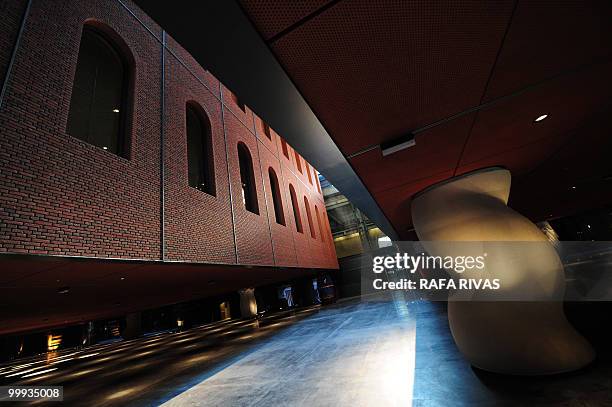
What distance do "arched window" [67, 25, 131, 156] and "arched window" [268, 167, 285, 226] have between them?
8.92m

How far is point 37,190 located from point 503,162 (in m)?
7.88

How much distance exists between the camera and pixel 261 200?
1318 cm

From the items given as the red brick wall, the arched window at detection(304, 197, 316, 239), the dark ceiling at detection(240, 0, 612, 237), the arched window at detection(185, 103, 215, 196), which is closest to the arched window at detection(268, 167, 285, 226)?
the red brick wall

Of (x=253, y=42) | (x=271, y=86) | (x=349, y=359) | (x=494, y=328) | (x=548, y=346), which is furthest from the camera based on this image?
(x=349, y=359)

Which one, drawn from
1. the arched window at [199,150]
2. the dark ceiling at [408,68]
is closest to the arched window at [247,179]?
the arched window at [199,150]

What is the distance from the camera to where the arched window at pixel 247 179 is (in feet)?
41.8

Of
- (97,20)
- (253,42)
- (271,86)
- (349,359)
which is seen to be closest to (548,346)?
(349,359)

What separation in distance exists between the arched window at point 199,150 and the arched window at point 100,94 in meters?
2.45

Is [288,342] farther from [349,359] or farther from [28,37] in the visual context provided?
[28,37]

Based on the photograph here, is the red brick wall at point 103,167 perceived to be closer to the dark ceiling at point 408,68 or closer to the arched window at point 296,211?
the dark ceiling at point 408,68

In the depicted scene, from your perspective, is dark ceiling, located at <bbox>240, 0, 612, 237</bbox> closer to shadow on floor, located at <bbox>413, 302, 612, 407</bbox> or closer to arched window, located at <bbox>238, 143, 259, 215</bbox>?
shadow on floor, located at <bbox>413, 302, 612, 407</bbox>

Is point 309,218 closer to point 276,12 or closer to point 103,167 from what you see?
point 103,167

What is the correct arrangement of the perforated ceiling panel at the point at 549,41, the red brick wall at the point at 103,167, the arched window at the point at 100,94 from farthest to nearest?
the arched window at the point at 100,94, the red brick wall at the point at 103,167, the perforated ceiling panel at the point at 549,41

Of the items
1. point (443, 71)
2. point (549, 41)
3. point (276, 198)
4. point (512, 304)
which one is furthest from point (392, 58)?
point (276, 198)
